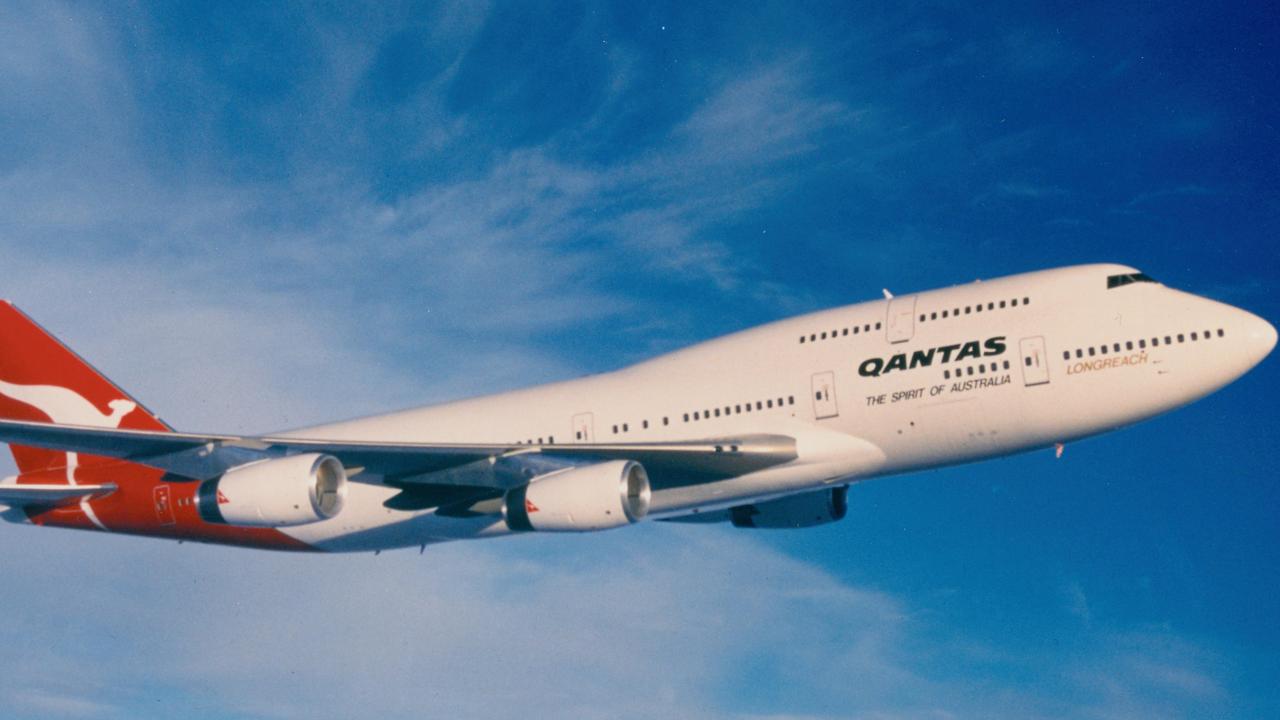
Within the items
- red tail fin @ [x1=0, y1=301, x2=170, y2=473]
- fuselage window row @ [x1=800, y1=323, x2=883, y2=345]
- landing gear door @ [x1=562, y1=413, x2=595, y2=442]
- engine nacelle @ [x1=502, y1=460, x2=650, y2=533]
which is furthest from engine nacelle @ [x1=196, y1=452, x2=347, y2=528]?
fuselage window row @ [x1=800, y1=323, x2=883, y2=345]

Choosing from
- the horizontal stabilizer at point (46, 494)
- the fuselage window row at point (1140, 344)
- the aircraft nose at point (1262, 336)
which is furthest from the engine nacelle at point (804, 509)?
the horizontal stabilizer at point (46, 494)

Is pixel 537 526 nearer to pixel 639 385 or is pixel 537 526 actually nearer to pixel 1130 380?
pixel 639 385

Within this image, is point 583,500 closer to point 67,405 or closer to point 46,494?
point 46,494

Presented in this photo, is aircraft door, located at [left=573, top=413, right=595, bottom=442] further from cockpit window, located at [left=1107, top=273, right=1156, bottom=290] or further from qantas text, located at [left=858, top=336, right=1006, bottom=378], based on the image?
cockpit window, located at [left=1107, top=273, right=1156, bottom=290]

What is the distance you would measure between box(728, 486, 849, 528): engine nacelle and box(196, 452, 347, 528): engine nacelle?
15.3m

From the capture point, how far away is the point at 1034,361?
31562 mm

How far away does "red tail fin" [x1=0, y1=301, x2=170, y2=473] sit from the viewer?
42.5 metres

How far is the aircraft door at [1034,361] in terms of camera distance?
31.5 meters

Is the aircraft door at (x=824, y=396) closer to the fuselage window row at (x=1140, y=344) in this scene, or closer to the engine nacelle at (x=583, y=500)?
the engine nacelle at (x=583, y=500)

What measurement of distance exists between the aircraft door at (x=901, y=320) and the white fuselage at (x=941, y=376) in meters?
0.04

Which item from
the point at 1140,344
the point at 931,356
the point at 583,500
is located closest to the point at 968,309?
the point at 931,356

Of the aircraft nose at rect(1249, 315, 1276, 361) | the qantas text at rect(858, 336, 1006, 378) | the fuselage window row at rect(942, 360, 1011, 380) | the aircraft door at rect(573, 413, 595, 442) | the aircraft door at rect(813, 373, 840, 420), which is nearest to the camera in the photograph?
the aircraft nose at rect(1249, 315, 1276, 361)

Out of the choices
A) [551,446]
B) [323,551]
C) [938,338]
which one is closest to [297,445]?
[551,446]

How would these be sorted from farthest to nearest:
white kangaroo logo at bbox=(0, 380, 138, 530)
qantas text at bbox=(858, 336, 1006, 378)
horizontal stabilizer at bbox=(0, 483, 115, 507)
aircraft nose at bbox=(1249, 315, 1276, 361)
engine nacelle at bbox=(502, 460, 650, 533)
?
white kangaroo logo at bbox=(0, 380, 138, 530), horizontal stabilizer at bbox=(0, 483, 115, 507), qantas text at bbox=(858, 336, 1006, 378), engine nacelle at bbox=(502, 460, 650, 533), aircraft nose at bbox=(1249, 315, 1276, 361)
